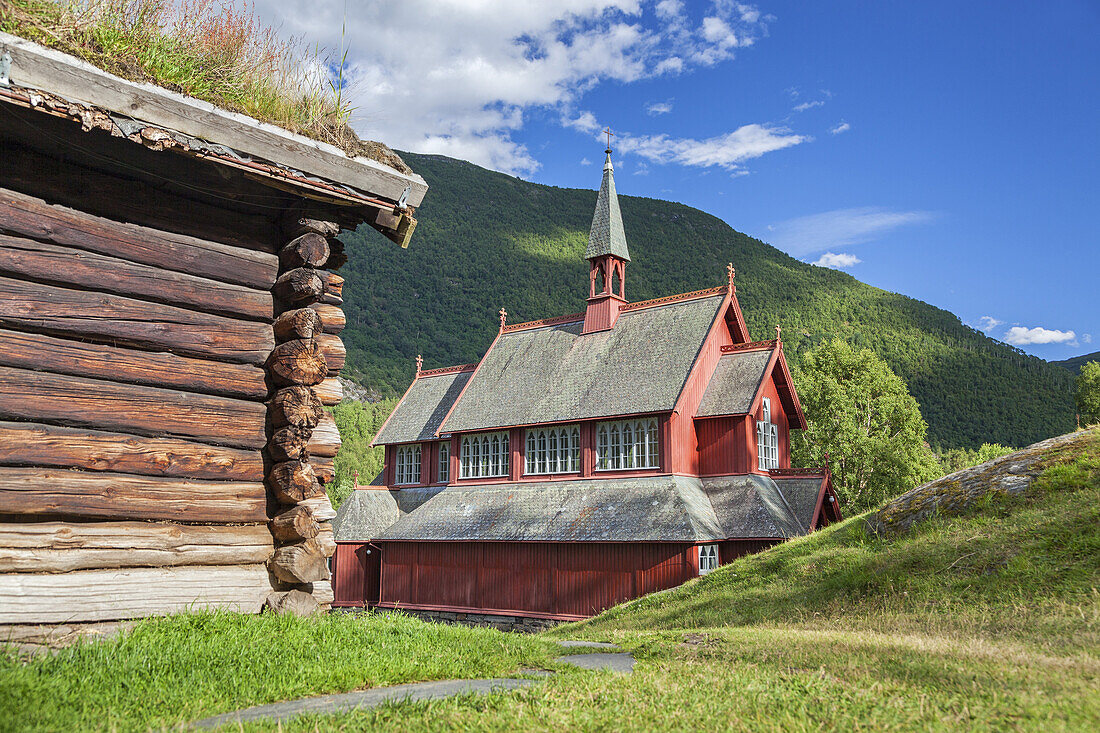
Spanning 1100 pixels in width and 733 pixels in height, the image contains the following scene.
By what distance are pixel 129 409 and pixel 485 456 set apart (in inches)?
961

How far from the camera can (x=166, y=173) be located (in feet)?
22.9

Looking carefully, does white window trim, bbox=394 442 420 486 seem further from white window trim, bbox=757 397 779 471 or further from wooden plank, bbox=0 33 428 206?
wooden plank, bbox=0 33 428 206

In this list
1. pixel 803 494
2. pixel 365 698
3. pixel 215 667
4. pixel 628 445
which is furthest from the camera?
pixel 628 445

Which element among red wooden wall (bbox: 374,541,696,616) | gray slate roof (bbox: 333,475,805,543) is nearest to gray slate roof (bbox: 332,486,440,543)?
gray slate roof (bbox: 333,475,805,543)

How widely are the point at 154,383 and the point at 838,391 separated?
40.8 meters

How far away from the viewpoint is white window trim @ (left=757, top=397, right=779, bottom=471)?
1086 inches

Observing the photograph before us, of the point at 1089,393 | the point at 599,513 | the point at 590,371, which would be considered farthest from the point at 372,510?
the point at 1089,393

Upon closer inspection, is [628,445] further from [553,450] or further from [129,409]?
[129,409]

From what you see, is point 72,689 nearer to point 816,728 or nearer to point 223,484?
point 223,484

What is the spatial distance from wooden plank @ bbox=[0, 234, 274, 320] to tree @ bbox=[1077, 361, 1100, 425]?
60938mm

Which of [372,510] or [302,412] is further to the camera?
[372,510]

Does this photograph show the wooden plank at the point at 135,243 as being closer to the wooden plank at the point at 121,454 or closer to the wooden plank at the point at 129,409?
the wooden plank at the point at 129,409

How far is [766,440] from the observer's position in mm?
28125

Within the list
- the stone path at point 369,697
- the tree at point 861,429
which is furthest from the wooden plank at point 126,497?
the tree at point 861,429
